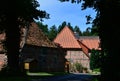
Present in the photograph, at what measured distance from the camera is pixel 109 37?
81.9 ft

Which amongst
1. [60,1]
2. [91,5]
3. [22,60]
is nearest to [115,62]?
[91,5]

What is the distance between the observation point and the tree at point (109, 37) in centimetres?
2405

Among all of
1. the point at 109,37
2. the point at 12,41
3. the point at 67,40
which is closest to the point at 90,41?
the point at 67,40

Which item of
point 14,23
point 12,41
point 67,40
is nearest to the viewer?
point 12,41

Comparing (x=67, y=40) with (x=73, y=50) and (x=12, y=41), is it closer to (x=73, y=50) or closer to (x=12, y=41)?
(x=73, y=50)

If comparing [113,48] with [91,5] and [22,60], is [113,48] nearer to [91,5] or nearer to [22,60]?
[91,5]

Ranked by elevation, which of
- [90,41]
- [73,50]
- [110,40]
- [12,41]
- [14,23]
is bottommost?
[110,40]

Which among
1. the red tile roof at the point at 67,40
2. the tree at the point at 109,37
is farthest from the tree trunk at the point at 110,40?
the red tile roof at the point at 67,40

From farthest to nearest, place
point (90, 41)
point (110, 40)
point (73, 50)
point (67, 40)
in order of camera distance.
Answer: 1. point (90, 41)
2. point (67, 40)
3. point (73, 50)
4. point (110, 40)

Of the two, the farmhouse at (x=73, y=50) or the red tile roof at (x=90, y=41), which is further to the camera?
the red tile roof at (x=90, y=41)

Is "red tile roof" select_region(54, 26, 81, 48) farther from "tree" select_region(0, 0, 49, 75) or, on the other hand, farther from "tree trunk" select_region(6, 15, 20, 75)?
"tree trunk" select_region(6, 15, 20, 75)

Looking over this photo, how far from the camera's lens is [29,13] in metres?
38.8

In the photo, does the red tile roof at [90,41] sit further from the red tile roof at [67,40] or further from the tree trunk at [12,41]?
the tree trunk at [12,41]

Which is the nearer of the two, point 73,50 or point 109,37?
point 109,37
